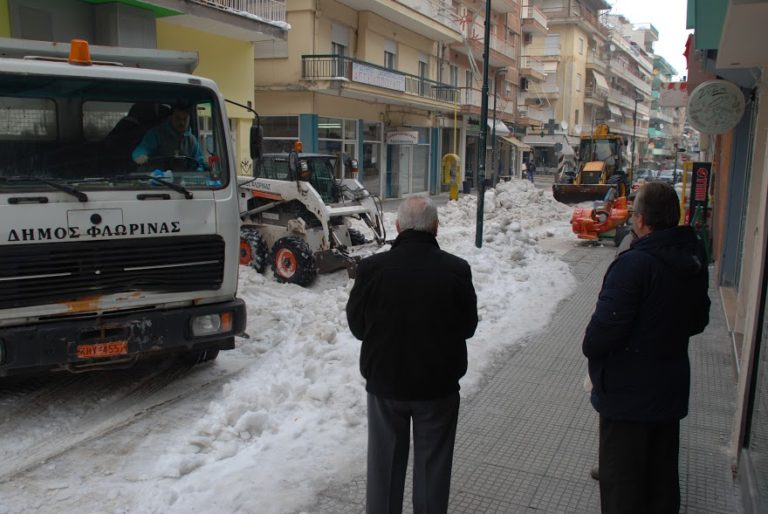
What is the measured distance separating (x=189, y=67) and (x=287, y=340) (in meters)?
2.91

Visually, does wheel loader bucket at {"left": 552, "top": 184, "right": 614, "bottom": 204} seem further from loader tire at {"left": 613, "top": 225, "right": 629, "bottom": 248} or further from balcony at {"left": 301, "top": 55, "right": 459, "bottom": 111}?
loader tire at {"left": 613, "top": 225, "right": 629, "bottom": 248}

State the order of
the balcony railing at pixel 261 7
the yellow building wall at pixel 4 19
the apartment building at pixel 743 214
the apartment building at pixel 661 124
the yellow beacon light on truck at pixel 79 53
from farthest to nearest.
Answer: the apartment building at pixel 661 124 → the balcony railing at pixel 261 7 → the yellow building wall at pixel 4 19 → the yellow beacon light on truck at pixel 79 53 → the apartment building at pixel 743 214

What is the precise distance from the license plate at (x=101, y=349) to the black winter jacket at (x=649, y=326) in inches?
140

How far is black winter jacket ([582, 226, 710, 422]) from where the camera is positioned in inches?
115

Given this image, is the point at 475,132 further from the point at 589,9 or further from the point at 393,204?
the point at 589,9

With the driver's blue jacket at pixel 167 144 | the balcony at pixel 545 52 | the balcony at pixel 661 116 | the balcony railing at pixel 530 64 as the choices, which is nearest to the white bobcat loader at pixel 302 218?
the driver's blue jacket at pixel 167 144

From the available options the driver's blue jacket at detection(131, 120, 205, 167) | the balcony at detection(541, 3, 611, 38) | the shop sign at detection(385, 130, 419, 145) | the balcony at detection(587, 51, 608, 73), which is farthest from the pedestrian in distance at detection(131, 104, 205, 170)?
the balcony at detection(587, 51, 608, 73)

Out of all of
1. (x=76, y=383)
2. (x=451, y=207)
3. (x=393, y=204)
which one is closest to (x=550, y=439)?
(x=76, y=383)

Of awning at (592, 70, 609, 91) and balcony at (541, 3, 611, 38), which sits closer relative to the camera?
balcony at (541, 3, 611, 38)

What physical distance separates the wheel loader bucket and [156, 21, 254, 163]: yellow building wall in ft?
37.1

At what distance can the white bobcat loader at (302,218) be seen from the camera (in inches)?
401

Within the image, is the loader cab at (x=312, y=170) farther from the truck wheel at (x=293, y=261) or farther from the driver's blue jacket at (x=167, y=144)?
the driver's blue jacket at (x=167, y=144)

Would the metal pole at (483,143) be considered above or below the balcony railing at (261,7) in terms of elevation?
below

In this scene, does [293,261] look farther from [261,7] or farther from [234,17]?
[261,7]
